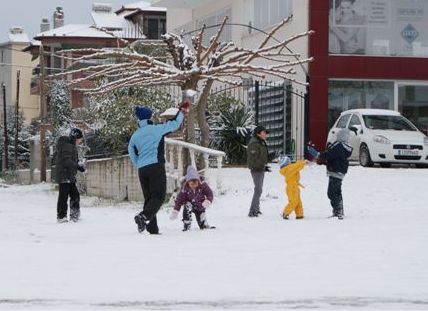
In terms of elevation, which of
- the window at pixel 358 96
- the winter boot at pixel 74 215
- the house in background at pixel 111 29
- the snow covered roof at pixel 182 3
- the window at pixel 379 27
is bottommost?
the winter boot at pixel 74 215

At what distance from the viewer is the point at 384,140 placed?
77.6 ft

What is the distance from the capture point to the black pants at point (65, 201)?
15713mm

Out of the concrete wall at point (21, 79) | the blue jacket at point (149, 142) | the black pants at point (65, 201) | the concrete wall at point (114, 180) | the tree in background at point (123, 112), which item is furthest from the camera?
the concrete wall at point (21, 79)

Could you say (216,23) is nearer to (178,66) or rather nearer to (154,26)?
(178,66)

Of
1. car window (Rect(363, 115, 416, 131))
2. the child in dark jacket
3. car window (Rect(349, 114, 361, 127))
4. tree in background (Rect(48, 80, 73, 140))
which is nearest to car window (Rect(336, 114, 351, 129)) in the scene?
car window (Rect(349, 114, 361, 127))

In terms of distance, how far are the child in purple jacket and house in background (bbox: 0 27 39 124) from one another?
59.7 m

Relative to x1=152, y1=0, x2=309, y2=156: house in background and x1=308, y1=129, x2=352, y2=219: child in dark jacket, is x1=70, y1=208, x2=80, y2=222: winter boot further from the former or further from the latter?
x1=152, y1=0, x2=309, y2=156: house in background

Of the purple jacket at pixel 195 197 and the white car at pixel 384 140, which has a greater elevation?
the white car at pixel 384 140

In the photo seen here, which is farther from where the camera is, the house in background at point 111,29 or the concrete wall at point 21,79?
the concrete wall at point 21,79

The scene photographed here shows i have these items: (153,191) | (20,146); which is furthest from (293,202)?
(20,146)

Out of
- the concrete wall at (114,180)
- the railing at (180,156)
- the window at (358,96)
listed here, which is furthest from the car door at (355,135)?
the concrete wall at (114,180)

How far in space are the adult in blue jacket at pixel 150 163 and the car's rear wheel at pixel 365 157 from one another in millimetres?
11860

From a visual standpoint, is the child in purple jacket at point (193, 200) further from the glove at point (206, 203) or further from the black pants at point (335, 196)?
the black pants at point (335, 196)

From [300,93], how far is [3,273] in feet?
66.5
